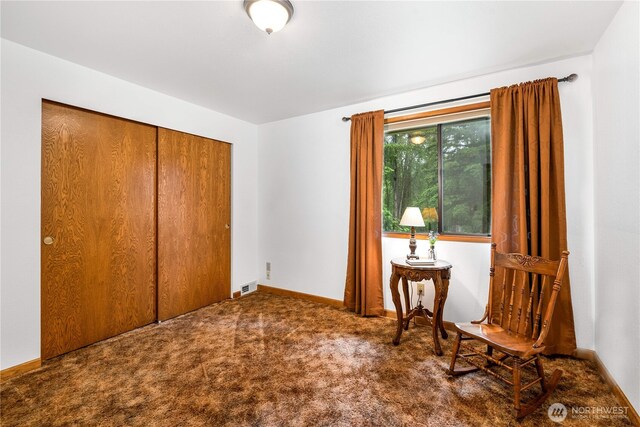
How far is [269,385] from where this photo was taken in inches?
77.4

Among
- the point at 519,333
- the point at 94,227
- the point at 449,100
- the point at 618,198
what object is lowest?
the point at 519,333

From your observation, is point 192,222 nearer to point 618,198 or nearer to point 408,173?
point 408,173

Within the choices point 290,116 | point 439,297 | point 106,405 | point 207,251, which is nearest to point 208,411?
point 106,405

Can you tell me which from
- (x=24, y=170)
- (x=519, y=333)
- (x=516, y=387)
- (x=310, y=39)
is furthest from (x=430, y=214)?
(x=24, y=170)

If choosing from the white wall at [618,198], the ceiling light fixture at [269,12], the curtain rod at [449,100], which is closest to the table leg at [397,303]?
the white wall at [618,198]

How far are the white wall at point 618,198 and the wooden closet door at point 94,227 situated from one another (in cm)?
390

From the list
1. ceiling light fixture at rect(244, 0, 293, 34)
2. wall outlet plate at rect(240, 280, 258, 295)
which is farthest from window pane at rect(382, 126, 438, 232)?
wall outlet plate at rect(240, 280, 258, 295)

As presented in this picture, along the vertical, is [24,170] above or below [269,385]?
above

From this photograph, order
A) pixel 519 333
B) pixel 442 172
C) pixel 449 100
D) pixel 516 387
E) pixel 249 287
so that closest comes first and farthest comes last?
pixel 516 387 < pixel 519 333 < pixel 449 100 < pixel 442 172 < pixel 249 287

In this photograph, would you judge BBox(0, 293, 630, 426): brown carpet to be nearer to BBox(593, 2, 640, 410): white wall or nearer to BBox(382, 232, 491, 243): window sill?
BBox(593, 2, 640, 410): white wall

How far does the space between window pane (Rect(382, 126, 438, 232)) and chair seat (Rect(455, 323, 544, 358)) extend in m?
1.20

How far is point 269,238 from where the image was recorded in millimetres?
4176

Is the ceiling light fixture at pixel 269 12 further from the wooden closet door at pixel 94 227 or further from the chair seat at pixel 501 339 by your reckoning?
the chair seat at pixel 501 339

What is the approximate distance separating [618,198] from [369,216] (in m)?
1.93
